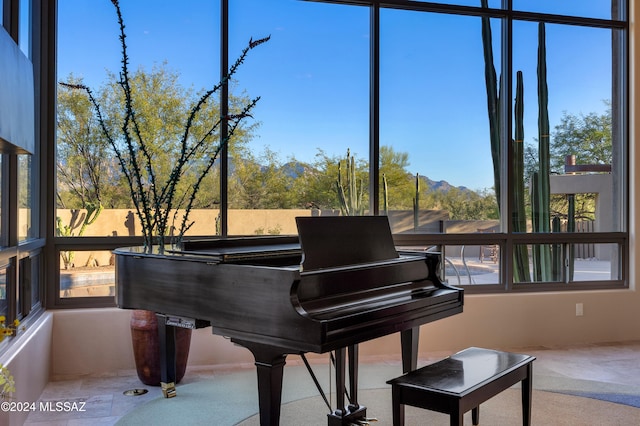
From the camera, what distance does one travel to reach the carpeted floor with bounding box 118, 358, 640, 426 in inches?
129

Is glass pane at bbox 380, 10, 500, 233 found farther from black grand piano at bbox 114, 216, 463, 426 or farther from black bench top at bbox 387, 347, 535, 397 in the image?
black bench top at bbox 387, 347, 535, 397

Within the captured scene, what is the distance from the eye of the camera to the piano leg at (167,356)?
3475mm

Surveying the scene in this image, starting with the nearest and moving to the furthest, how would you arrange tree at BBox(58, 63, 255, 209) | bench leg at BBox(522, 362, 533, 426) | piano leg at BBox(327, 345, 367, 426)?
piano leg at BBox(327, 345, 367, 426)
bench leg at BBox(522, 362, 533, 426)
tree at BBox(58, 63, 255, 209)

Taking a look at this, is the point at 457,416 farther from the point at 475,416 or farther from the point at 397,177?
the point at 397,177

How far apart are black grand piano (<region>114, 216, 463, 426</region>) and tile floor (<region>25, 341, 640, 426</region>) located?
755 mm

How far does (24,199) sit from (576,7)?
485cm

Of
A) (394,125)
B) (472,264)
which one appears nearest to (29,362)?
(394,125)

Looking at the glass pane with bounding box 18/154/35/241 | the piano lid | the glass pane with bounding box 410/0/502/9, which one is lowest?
the piano lid

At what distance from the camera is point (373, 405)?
3.52 metres

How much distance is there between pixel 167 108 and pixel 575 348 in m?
3.88

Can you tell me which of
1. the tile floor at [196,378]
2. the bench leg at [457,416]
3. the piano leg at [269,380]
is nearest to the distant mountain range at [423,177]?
the tile floor at [196,378]

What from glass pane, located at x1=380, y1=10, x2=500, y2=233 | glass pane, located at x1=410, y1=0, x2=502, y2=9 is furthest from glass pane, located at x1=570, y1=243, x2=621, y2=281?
glass pane, located at x1=410, y1=0, x2=502, y2=9

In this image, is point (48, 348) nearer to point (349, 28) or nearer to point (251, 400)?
point (251, 400)

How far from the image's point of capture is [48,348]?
4.00 m
